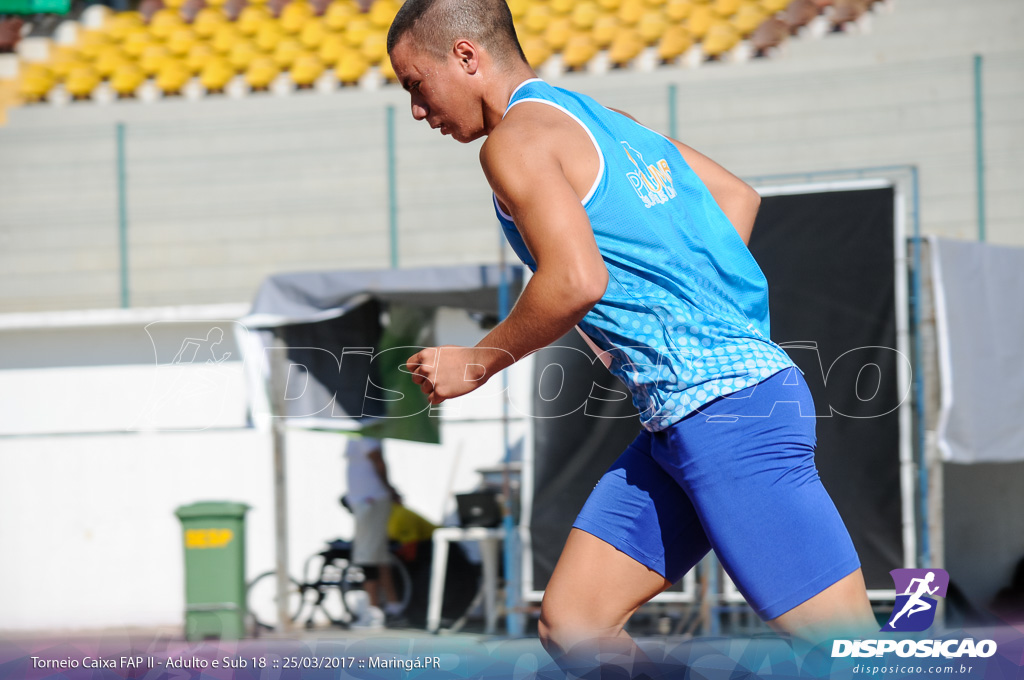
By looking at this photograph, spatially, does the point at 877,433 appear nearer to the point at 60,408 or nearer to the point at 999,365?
the point at 999,365

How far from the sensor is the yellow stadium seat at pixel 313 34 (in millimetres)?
8688

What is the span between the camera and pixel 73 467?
6.73m

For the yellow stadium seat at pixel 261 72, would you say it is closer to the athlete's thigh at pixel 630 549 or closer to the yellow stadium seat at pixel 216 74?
the yellow stadium seat at pixel 216 74

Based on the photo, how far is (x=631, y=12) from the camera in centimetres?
831

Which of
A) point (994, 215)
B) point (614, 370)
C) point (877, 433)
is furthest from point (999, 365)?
point (614, 370)

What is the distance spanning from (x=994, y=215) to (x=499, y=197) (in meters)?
6.58

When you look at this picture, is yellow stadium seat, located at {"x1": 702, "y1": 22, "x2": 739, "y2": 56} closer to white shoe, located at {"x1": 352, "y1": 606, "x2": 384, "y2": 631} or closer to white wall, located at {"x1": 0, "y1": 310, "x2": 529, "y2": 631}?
white wall, located at {"x1": 0, "y1": 310, "x2": 529, "y2": 631}

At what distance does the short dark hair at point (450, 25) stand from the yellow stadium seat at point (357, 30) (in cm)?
732

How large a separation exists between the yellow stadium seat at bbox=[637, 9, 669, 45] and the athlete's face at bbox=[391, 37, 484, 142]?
23.0 feet

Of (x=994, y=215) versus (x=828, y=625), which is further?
(x=994, y=215)

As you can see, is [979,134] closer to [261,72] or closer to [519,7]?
[519,7]

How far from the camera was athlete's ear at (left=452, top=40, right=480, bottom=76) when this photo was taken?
5.21ft

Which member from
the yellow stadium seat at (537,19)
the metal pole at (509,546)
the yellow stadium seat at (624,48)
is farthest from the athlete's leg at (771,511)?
the yellow stadium seat at (537,19)

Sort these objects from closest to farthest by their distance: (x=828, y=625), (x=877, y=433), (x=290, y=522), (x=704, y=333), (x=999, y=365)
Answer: (x=828, y=625), (x=704, y=333), (x=877, y=433), (x=999, y=365), (x=290, y=522)
